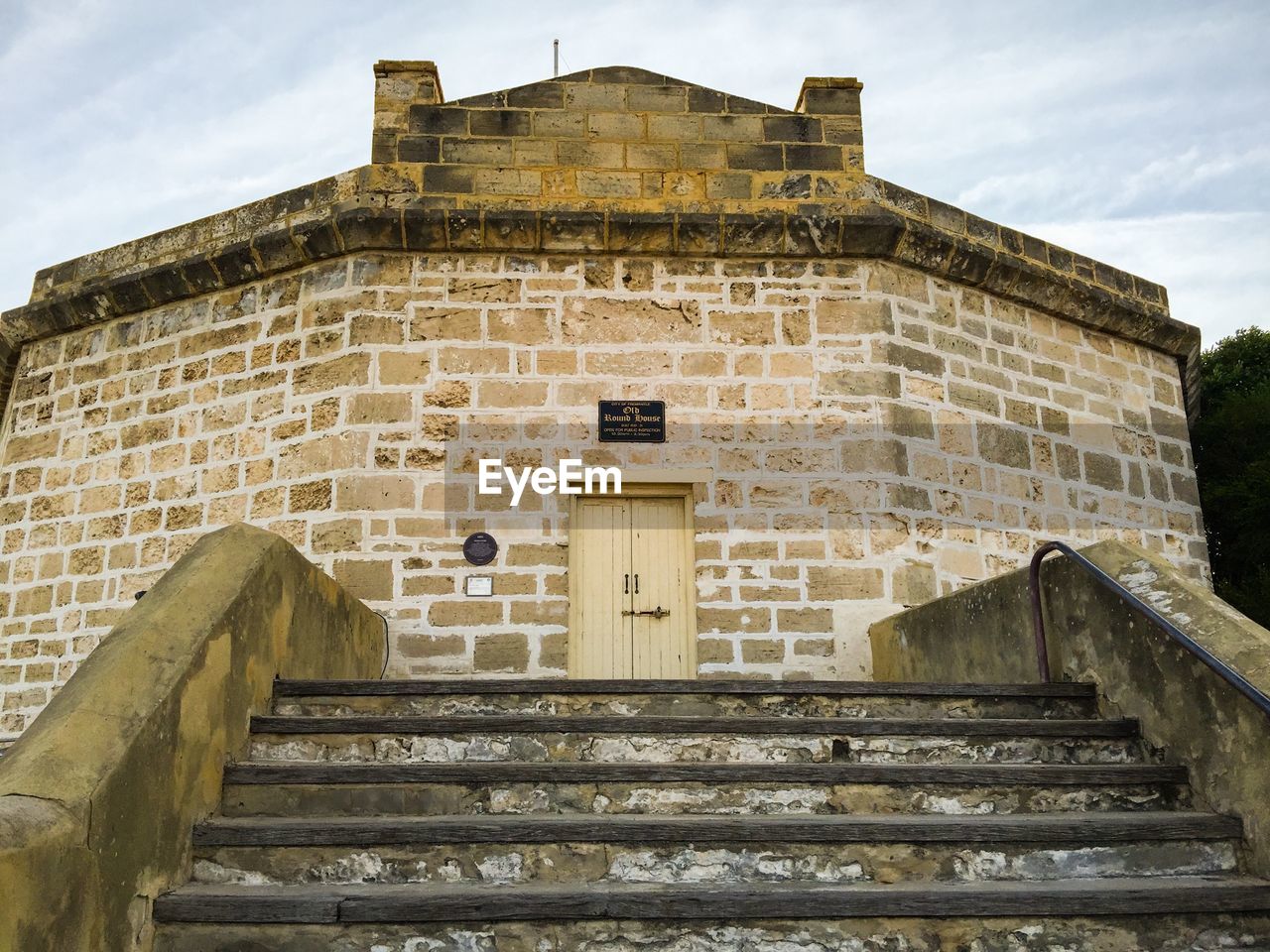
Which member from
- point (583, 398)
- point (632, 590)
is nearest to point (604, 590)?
point (632, 590)

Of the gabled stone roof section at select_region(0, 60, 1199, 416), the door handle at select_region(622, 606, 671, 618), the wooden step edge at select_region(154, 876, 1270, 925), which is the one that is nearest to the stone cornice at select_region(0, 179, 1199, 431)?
the gabled stone roof section at select_region(0, 60, 1199, 416)

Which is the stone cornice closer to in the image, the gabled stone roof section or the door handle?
the gabled stone roof section

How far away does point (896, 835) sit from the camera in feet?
10.5

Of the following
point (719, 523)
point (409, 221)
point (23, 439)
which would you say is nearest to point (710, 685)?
point (719, 523)

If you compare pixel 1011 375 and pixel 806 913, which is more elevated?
pixel 1011 375

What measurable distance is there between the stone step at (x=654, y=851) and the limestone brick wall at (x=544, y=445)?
11.3 feet

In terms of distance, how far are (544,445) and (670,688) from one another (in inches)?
122

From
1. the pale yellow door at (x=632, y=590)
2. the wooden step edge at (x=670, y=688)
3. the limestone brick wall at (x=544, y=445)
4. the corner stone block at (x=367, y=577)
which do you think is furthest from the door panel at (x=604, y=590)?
the wooden step edge at (x=670, y=688)

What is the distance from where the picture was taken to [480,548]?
22.4 ft

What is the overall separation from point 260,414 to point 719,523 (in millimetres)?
3197

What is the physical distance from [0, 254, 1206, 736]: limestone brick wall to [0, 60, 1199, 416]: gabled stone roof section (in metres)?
0.18

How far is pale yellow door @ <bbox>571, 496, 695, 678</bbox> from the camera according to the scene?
22.4ft

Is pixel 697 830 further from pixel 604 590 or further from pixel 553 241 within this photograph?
pixel 553 241

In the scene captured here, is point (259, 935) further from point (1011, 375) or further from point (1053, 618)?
point (1011, 375)
